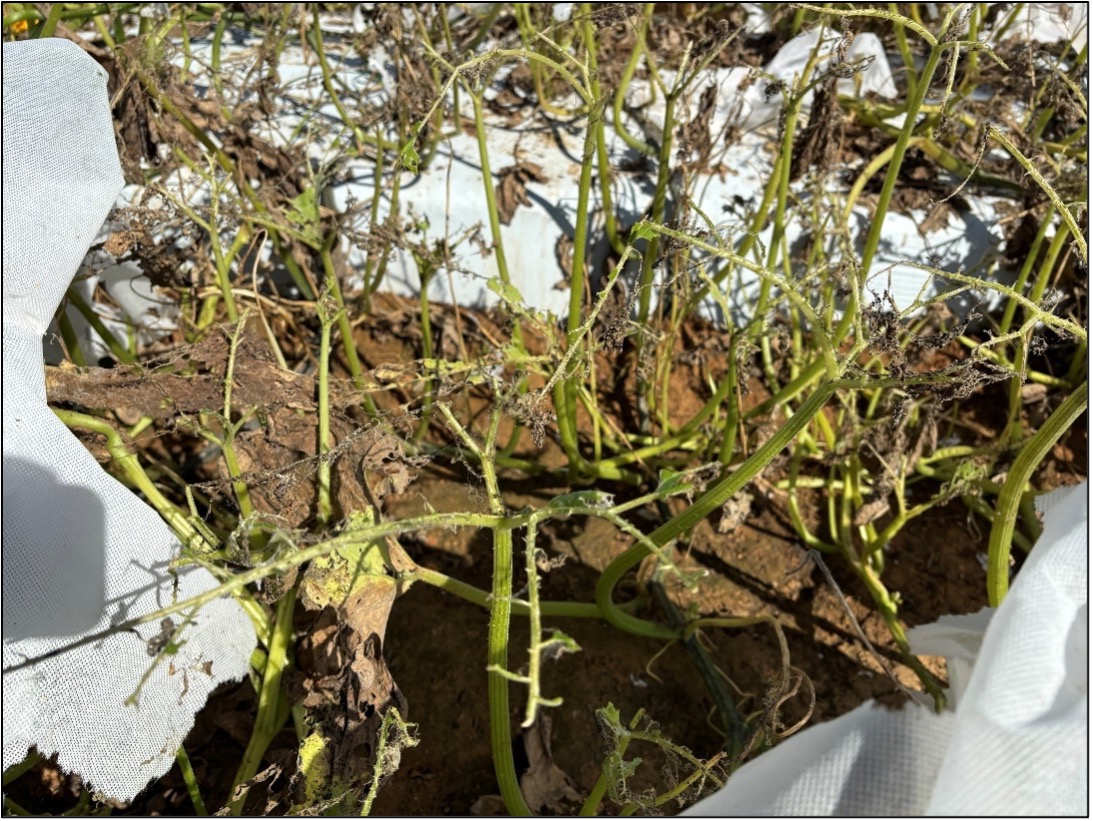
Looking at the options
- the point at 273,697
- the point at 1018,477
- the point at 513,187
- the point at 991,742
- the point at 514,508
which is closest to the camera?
the point at 991,742

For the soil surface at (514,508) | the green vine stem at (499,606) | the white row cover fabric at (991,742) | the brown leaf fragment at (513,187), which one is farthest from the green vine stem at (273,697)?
the brown leaf fragment at (513,187)

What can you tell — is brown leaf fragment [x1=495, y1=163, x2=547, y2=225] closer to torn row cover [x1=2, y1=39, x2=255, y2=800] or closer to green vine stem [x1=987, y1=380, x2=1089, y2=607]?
torn row cover [x1=2, y1=39, x2=255, y2=800]

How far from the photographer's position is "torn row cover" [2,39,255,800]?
3.10 feet

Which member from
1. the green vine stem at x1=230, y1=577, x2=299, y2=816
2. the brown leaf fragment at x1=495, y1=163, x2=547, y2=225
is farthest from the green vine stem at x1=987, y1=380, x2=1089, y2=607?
the brown leaf fragment at x1=495, y1=163, x2=547, y2=225

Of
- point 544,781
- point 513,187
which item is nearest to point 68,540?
point 544,781

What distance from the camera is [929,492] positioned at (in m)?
1.72

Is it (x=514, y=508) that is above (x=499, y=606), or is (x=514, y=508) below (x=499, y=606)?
below

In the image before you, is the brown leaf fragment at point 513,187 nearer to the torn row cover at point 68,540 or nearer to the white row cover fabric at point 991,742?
the torn row cover at point 68,540

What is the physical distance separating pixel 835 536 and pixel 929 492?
0.29 metres

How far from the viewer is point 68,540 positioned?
97 centimetres

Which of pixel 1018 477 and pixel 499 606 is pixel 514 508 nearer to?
pixel 499 606

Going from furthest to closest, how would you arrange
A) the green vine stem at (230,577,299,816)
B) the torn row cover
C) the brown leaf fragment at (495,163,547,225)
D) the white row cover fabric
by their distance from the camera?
the brown leaf fragment at (495,163,547,225) < the green vine stem at (230,577,299,816) < the torn row cover < the white row cover fabric

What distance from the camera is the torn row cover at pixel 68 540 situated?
37.1 inches

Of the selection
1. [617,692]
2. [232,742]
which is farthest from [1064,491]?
[232,742]
